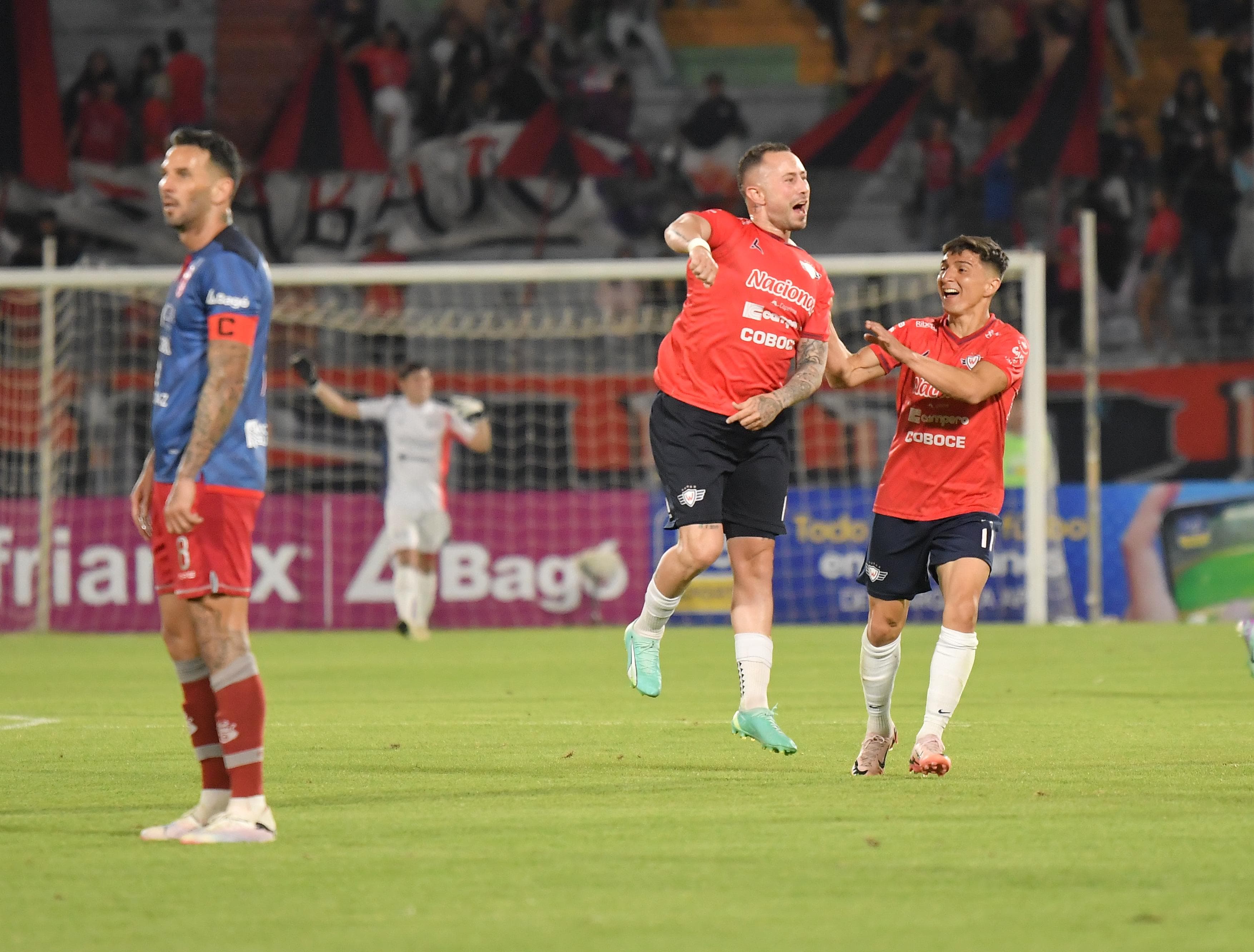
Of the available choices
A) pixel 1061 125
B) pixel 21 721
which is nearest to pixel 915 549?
pixel 21 721

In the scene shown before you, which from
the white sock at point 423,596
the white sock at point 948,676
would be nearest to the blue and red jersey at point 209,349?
the white sock at point 948,676

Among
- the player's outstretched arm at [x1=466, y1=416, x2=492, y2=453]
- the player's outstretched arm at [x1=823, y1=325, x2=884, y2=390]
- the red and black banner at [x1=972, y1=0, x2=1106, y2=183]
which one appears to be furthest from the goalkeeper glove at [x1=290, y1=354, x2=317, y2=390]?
the red and black banner at [x1=972, y1=0, x2=1106, y2=183]

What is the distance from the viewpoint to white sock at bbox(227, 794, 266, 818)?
4.91 m

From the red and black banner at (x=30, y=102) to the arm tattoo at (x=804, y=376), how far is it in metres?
16.5

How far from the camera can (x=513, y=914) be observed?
394 centimetres

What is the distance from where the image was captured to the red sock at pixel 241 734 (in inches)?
194

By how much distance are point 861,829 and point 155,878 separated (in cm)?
193

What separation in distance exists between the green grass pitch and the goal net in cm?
548

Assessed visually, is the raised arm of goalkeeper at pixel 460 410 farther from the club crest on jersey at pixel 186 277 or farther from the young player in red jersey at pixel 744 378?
the club crest on jersey at pixel 186 277

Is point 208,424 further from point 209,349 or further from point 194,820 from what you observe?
point 194,820

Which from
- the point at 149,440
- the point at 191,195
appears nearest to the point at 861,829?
the point at 191,195

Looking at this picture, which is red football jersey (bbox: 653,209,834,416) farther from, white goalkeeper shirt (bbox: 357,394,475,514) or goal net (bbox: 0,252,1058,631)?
goal net (bbox: 0,252,1058,631)

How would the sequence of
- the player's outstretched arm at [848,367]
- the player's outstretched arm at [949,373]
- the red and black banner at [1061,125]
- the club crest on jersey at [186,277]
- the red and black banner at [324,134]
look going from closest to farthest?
1. the club crest on jersey at [186,277]
2. the player's outstretched arm at [949,373]
3. the player's outstretched arm at [848,367]
4. the red and black banner at [1061,125]
5. the red and black banner at [324,134]

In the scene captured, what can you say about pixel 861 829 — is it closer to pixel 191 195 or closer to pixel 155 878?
pixel 155 878
